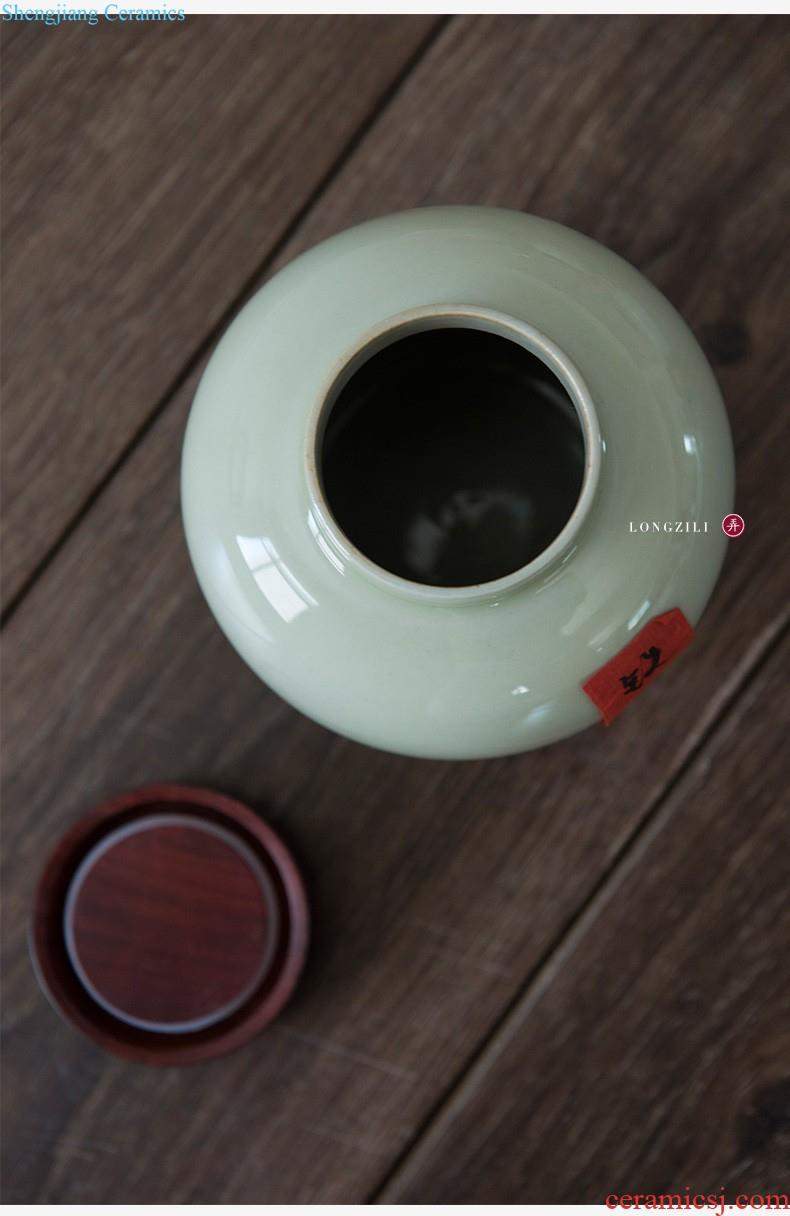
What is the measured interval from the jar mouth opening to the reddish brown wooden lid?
0.19m

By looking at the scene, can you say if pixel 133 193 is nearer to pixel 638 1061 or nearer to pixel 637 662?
pixel 637 662

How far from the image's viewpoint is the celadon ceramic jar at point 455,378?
34 centimetres

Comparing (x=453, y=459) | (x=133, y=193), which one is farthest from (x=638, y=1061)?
(x=133, y=193)

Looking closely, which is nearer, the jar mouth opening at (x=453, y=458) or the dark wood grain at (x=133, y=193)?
the jar mouth opening at (x=453, y=458)

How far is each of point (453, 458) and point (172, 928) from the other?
283 millimetres

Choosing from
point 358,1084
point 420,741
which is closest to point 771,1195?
point 358,1084

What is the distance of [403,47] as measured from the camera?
0.56m

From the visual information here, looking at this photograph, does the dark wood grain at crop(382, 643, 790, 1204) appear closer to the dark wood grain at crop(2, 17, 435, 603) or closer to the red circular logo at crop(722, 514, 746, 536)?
the red circular logo at crop(722, 514, 746, 536)

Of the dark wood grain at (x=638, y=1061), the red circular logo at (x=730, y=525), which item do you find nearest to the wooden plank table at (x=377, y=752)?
the dark wood grain at (x=638, y=1061)

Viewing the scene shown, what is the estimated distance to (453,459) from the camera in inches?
16.9

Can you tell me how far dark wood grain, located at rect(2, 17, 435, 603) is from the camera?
0.56 m

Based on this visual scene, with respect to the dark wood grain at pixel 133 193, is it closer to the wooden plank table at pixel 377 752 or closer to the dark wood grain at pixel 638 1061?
the wooden plank table at pixel 377 752

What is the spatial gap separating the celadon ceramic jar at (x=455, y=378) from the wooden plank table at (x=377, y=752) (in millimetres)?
159

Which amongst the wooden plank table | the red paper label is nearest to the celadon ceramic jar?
the red paper label
